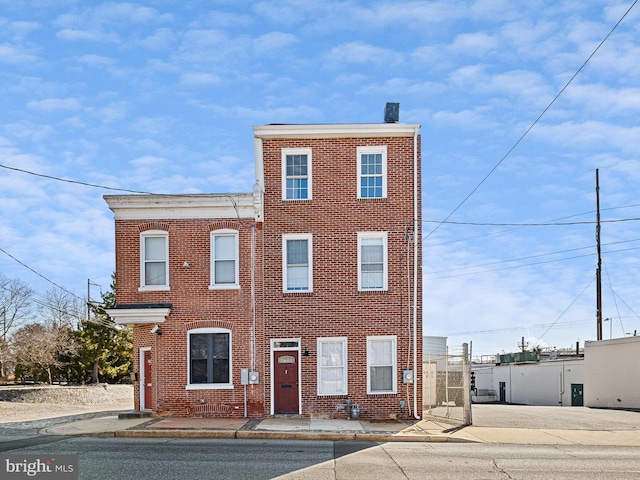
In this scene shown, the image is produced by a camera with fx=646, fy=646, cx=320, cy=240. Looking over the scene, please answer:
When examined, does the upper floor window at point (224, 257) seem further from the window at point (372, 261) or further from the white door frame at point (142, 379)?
the window at point (372, 261)

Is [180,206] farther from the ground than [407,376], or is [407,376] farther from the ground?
[180,206]

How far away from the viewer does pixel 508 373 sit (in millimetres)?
50250

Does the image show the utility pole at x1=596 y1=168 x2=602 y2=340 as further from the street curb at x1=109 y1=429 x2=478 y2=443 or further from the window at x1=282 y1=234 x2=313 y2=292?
the street curb at x1=109 y1=429 x2=478 y2=443

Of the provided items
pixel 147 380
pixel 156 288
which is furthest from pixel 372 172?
pixel 147 380

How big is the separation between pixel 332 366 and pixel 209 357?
4328 mm

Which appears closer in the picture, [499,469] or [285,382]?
[499,469]

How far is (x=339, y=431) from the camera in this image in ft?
62.5

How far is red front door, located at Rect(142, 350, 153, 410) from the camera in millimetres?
23375

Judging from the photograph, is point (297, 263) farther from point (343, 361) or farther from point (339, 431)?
point (339, 431)

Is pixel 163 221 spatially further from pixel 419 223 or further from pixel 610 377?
pixel 610 377

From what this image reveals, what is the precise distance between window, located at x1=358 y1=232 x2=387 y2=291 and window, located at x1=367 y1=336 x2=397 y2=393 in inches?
76.0

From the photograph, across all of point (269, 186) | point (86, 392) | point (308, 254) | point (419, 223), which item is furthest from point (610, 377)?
point (86, 392)

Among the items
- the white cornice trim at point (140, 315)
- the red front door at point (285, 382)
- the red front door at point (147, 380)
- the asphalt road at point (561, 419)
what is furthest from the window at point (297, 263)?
the asphalt road at point (561, 419)

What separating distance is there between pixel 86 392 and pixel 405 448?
25986 mm
